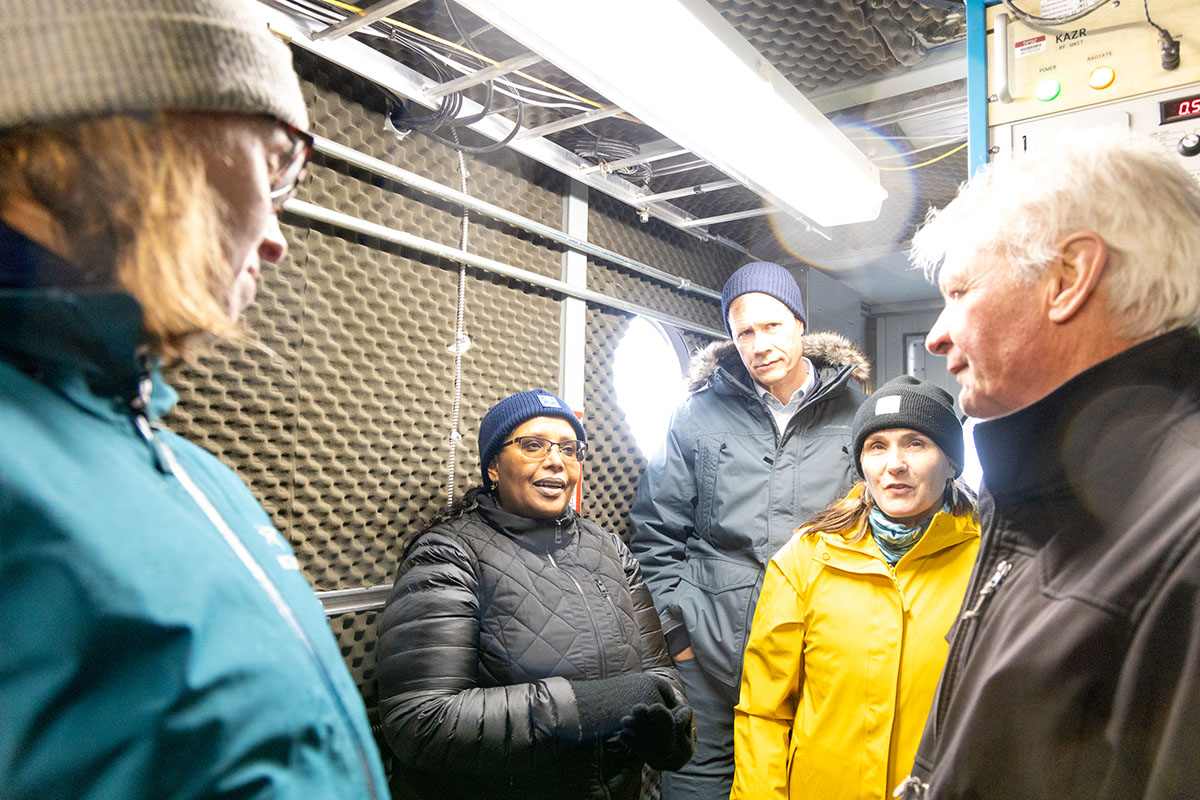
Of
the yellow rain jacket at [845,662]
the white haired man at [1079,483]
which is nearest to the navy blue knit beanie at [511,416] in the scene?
the yellow rain jacket at [845,662]

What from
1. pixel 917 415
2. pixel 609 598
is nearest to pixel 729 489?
pixel 609 598

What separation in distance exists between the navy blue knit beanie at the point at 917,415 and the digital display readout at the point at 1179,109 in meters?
0.80

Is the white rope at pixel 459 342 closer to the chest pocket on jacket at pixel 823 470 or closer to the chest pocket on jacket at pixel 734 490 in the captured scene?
the chest pocket on jacket at pixel 734 490

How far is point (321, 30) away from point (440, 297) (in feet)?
2.61

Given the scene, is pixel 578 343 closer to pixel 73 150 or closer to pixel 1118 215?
pixel 1118 215

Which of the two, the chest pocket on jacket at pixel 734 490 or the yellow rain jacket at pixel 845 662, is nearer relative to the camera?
the yellow rain jacket at pixel 845 662

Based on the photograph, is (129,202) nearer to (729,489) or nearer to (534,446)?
(534,446)

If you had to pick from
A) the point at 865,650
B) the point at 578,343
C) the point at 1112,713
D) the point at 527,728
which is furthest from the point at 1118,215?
the point at 578,343

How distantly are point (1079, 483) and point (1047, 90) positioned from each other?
3.72ft

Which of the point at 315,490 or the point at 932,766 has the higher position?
the point at 315,490

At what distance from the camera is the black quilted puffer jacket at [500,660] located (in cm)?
168

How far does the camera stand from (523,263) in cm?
255

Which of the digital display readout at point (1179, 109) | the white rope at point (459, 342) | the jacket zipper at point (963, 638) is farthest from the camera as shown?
the white rope at point (459, 342)

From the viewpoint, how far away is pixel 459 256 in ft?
7.38
